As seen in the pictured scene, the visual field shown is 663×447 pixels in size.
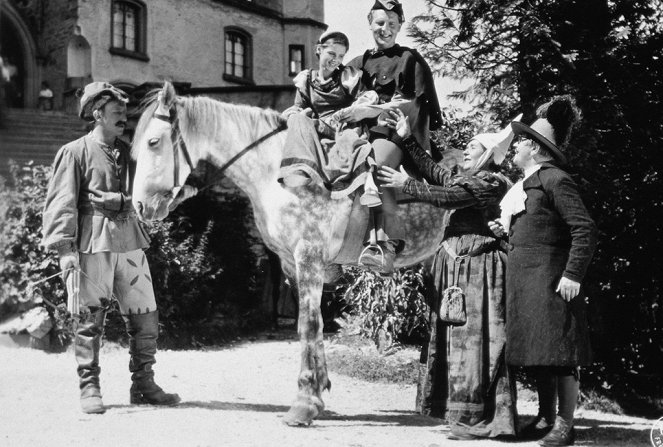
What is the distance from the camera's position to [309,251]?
4.21 metres

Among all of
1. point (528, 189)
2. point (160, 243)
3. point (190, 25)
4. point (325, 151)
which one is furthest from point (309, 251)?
point (190, 25)

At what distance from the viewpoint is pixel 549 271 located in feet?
11.9

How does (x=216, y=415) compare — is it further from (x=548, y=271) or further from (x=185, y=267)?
(x=185, y=267)

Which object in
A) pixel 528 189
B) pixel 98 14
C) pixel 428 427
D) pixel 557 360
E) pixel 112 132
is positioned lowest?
pixel 428 427

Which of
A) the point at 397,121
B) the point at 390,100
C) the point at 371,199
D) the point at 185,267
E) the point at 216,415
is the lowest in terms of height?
the point at 216,415

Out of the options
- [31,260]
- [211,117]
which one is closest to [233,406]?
[211,117]

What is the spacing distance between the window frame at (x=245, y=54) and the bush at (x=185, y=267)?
28.6 feet

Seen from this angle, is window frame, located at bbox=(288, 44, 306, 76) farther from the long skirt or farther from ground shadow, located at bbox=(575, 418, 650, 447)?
the long skirt

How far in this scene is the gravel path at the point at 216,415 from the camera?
11.8ft

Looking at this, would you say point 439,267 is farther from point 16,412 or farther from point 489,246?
point 16,412

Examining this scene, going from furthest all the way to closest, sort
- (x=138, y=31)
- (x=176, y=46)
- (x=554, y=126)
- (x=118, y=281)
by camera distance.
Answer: (x=176, y=46) < (x=138, y=31) < (x=118, y=281) < (x=554, y=126)

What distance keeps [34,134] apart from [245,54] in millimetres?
14572

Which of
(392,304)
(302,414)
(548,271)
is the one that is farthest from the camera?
(392,304)

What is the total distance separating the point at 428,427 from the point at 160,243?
17.2ft
